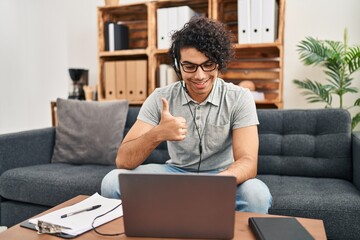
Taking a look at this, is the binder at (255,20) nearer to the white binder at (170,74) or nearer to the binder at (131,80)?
the white binder at (170,74)

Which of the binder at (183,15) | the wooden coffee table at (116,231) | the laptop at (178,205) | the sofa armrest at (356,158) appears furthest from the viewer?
the binder at (183,15)

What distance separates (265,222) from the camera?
35.2 inches

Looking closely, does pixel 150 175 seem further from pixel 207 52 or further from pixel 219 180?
pixel 207 52

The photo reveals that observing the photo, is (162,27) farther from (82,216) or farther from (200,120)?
(82,216)

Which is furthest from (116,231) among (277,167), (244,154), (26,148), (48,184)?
(26,148)

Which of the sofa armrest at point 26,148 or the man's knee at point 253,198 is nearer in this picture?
the man's knee at point 253,198

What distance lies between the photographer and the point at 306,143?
1872mm

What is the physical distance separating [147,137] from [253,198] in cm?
45

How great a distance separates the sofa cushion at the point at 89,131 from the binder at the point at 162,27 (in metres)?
0.67

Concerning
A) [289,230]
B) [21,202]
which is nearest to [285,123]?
[289,230]

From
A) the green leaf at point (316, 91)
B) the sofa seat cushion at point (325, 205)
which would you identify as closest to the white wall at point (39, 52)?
the green leaf at point (316, 91)

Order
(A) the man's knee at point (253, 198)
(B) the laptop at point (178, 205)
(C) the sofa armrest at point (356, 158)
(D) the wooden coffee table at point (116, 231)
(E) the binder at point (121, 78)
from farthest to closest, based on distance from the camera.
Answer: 1. (E) the binder at point (121, 78)
2. (C) the sofa armrest at point (356, 158)
3. (A) the man's knee at point (253, 198)
4. (D) the wooden coffee table at point (116, 231)
5. (B) the laptop at point (178, 205)

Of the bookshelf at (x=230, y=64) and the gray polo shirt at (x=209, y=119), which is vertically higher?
the bookshelf at (x=230, y=64)

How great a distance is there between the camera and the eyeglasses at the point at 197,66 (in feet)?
4.37
